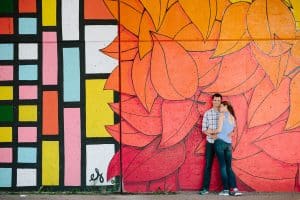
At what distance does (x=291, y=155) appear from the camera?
9914mm

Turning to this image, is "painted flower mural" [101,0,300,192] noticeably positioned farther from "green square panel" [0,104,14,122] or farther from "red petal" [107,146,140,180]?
"green square panel" [0,104,14,122]

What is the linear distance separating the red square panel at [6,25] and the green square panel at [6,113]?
1.45m

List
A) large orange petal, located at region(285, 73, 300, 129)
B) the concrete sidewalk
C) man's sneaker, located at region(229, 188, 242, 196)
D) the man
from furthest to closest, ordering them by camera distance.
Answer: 1. large orange petal, located at region(285, 73, 300, 129)
2. the man
3. man's sneaker, located at region(229, 188, 242, 196)
4. the concrete sidewalk

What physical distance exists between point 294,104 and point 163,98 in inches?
100.0

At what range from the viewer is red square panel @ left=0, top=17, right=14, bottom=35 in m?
10.0

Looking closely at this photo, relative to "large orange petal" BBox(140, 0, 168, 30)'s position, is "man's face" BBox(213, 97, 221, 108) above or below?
below

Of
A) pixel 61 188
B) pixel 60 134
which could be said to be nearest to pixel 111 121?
pixel 60 134

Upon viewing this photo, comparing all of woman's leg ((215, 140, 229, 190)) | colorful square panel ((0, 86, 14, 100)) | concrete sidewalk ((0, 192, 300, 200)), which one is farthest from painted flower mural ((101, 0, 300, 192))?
colorful square panel ((0, 86, 14, 100))

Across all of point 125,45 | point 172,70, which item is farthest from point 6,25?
point 172,70

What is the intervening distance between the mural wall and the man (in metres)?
0.20

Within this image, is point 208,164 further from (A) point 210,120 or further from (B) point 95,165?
(B) point 95,165

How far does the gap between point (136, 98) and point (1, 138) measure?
2.75m

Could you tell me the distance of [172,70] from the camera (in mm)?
9977

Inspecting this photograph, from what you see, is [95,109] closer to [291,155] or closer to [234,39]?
[234,39]
